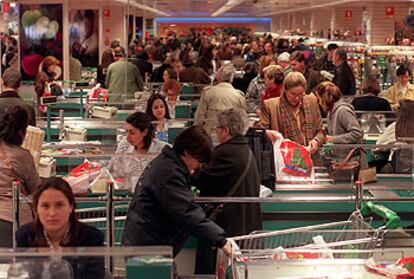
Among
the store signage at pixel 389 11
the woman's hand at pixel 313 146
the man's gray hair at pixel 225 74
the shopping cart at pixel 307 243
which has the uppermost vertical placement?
the store signage at pixel 389 11

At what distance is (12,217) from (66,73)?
48.0ft

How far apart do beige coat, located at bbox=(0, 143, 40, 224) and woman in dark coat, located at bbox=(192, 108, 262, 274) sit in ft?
3.60

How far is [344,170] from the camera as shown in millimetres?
7762

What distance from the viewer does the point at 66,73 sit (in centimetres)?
2075

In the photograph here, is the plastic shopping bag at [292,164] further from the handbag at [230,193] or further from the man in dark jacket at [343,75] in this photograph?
Answer: the man in dark jacket at [343,75]

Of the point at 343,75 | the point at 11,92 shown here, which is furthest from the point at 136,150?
the point at 343,75

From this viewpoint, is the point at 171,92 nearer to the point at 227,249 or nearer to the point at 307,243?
the point at 307,243

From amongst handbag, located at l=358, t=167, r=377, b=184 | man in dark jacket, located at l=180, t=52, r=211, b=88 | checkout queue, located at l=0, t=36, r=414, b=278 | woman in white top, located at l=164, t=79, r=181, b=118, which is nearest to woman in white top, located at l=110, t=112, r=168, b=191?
checkout queue, located at l=0, t=36, r=414, b=278

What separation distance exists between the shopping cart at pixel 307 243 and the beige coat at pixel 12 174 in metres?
1.66

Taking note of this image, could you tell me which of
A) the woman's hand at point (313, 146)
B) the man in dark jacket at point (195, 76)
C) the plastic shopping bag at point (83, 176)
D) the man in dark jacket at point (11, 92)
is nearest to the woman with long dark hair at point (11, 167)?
the plastic shopping bag at point (83, 176)

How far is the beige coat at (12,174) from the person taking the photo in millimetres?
6535

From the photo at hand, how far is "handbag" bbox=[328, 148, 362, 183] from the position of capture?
7734 mm

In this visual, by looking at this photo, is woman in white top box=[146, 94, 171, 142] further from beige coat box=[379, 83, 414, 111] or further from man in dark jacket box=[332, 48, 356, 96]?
man in dark jacket box=[332, 48, 356, 96]

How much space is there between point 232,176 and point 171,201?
55.9 inches
